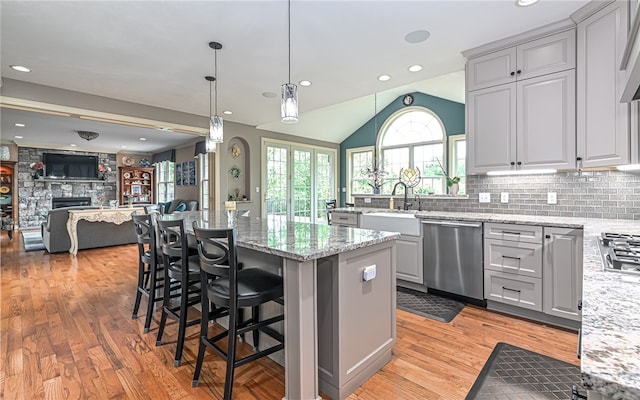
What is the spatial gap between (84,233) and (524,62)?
24.1ft

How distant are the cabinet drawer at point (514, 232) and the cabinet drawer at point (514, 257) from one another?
0.12ft

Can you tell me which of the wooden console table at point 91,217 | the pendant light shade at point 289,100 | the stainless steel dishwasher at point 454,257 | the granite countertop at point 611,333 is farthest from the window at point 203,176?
the granite countertop at point 611,333

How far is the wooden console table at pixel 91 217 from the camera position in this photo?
18.2ft

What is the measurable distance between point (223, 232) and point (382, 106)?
7311 mm

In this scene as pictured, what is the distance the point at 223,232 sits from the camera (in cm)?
167

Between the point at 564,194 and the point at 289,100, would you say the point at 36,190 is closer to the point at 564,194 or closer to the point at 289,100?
the point at 289,100

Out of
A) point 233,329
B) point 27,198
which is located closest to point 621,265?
point 233,329

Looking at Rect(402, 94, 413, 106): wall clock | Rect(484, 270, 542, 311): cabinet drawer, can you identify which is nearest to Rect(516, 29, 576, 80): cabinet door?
Rect(484, 270, 542, 311): cabinet drawer

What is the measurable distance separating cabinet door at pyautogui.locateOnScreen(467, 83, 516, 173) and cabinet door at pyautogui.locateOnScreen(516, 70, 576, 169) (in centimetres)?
7

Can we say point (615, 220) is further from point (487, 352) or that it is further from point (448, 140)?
point (448, 140)

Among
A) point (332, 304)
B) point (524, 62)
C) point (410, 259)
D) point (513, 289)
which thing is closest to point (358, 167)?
point (410, 259)

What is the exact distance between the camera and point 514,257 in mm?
2701

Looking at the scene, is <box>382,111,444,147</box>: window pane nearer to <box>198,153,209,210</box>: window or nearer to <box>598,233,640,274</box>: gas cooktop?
<box>198,153,209,210</box>: window

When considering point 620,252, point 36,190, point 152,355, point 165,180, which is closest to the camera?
point 620,252
